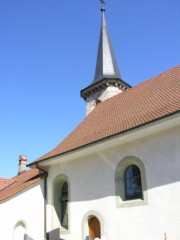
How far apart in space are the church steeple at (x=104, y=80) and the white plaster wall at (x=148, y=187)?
1103 centimetres

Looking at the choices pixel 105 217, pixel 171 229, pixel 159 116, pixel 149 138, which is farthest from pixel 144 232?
pixel 159 116

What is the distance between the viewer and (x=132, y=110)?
11.9 m

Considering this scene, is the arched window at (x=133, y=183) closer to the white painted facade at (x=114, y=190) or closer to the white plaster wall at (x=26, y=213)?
the white painted facade at (x=114, y=190)

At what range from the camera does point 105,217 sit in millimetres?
10070

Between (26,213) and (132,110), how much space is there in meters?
6.52

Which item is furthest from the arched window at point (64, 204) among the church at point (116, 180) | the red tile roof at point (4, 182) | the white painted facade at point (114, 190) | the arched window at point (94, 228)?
the red tile roof at point (4, 182)

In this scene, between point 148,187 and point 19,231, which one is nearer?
point 148,187

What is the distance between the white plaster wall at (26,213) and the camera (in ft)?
37.3

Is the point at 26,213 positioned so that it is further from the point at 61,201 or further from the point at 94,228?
the point at 94,228

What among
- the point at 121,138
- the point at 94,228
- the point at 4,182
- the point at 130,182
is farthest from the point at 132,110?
the point at 4,182

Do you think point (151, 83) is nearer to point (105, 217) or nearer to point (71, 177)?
point (71, 177)

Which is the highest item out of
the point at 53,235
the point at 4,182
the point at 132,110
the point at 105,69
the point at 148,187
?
the point at 105,69

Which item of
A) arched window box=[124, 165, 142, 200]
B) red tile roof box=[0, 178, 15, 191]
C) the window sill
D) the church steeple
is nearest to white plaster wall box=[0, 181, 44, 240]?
the window sill

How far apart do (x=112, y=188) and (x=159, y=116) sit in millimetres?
3284
